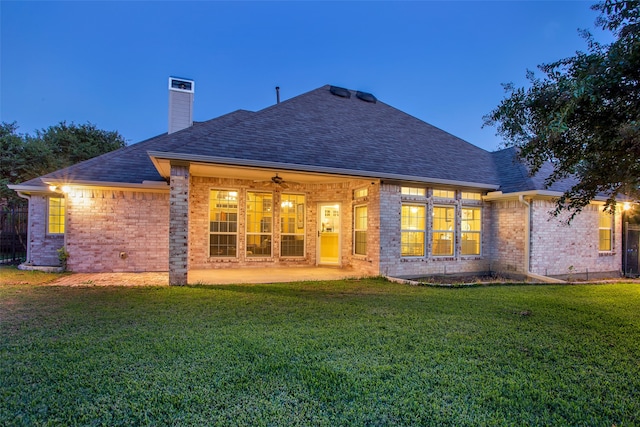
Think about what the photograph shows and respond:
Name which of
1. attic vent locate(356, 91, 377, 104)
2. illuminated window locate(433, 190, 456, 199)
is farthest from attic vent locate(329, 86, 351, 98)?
illuminated window locate(433, 190, 456, 199)

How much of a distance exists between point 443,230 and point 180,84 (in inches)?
422

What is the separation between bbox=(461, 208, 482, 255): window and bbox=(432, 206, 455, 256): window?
18.8 inches

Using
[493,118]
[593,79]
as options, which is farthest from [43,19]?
[593,79]

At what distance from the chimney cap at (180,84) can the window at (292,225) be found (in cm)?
570

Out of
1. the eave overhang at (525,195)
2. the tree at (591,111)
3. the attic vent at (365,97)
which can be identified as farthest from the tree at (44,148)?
the eave overhang at (525,195)

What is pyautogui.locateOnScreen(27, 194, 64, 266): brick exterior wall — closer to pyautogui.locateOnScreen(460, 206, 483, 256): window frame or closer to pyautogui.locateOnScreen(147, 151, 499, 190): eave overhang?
pyautogui.locateOnScreen(147, 151, 499, 190): eave overhang

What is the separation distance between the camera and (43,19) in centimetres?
1493

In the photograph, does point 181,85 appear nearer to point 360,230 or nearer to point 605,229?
point 360,230

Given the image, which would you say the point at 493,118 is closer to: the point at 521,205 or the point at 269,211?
the point at 521,205

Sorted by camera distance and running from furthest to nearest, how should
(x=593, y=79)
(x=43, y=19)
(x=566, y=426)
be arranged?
(x=43, y=19), (x=593, y=79), (x=566, y=426)

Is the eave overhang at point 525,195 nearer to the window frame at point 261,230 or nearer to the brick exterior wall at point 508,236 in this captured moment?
the brick exterior wall at point 508,236

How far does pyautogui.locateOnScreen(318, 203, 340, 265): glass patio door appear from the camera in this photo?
11.1 m

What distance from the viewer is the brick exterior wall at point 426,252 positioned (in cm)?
916

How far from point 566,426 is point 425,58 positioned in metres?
32.9
